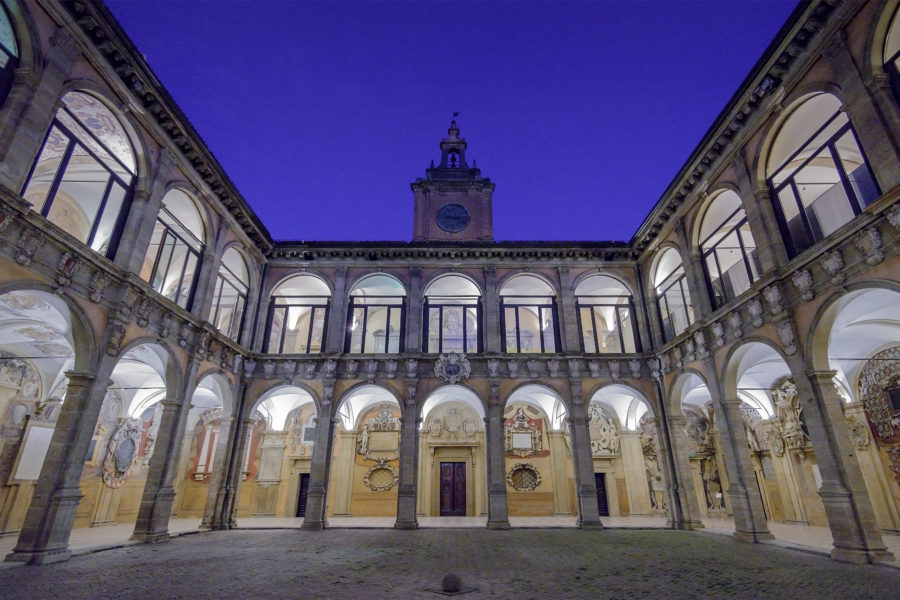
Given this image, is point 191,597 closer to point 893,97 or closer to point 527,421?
point 893,97

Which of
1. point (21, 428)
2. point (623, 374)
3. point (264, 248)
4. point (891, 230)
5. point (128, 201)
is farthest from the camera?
point (264, 248)

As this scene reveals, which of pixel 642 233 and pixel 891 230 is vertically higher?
pixel 642 233

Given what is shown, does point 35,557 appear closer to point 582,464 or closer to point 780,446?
point 582,464

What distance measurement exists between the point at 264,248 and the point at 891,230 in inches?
745

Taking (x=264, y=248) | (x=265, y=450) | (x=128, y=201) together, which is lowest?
(x=265, y=450)

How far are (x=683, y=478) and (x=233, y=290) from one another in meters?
18.4

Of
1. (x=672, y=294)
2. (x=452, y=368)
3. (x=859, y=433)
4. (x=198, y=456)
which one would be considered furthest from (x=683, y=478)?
(x=198, y=456)

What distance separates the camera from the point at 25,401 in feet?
47.4

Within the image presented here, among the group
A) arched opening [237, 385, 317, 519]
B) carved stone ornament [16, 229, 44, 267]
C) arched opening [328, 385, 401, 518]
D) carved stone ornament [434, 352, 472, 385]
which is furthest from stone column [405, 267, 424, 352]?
carved stone ornament [16, 229, 44, 267]

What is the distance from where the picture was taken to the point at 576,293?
19.5 metres

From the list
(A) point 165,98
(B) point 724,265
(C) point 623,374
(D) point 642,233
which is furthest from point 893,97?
(A) point 165,98

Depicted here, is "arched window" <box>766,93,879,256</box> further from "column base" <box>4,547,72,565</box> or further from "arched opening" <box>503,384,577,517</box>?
"column base" <box>4,547,72,565</box>

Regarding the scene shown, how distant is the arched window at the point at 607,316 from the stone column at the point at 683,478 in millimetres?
3382

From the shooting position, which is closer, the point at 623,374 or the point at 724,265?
the point at 724,265
